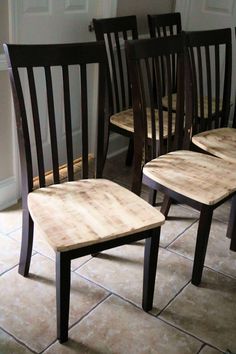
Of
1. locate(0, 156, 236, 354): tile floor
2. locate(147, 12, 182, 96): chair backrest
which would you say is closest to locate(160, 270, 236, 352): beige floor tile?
locate(0, 156, 236, 354): tile floor

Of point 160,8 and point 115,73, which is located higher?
point 160,8

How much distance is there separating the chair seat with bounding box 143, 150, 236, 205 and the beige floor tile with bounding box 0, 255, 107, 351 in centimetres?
54

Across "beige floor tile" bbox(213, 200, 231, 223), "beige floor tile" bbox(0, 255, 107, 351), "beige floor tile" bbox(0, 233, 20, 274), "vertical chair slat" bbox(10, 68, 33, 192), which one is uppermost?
"vertical chair slat" bbox(10, 68, 33, 192)

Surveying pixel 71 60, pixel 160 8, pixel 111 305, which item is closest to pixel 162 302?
pixel 111 305

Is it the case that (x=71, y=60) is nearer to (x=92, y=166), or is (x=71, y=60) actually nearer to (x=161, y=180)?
(x=161, y=180)

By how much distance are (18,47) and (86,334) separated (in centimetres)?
104

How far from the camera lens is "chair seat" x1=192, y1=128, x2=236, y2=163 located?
1943 mm

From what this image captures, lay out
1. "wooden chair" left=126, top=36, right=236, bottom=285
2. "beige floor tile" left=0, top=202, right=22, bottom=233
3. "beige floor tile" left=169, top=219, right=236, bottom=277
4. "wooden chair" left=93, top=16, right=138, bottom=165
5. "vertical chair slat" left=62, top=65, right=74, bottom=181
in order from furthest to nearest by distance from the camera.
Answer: "wooden chair" left=93, top=16, right=138, bottom=165, "beige floor tile" left=0, top=202, right=22, bottom=233, "beige floor tile" left=169, top=219, right=236, bottom=277, "wooden chair" left=126, top=36, right=236, bottom=285, "vertical chair slat" left=62, top=65, right=74, bottom=181

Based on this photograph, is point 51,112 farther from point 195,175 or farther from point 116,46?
point 116,46

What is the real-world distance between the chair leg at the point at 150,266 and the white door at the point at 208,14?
6.54ft

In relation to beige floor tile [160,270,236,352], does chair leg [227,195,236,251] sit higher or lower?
higher

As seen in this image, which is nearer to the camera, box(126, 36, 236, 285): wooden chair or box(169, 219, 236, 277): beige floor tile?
box(126, 36, 236, 285): wooden chair

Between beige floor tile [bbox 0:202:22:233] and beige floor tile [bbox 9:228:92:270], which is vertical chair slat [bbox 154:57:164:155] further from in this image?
beige floor tile [bbox 0:202:22:233]

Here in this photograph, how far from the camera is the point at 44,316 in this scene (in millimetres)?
1558
